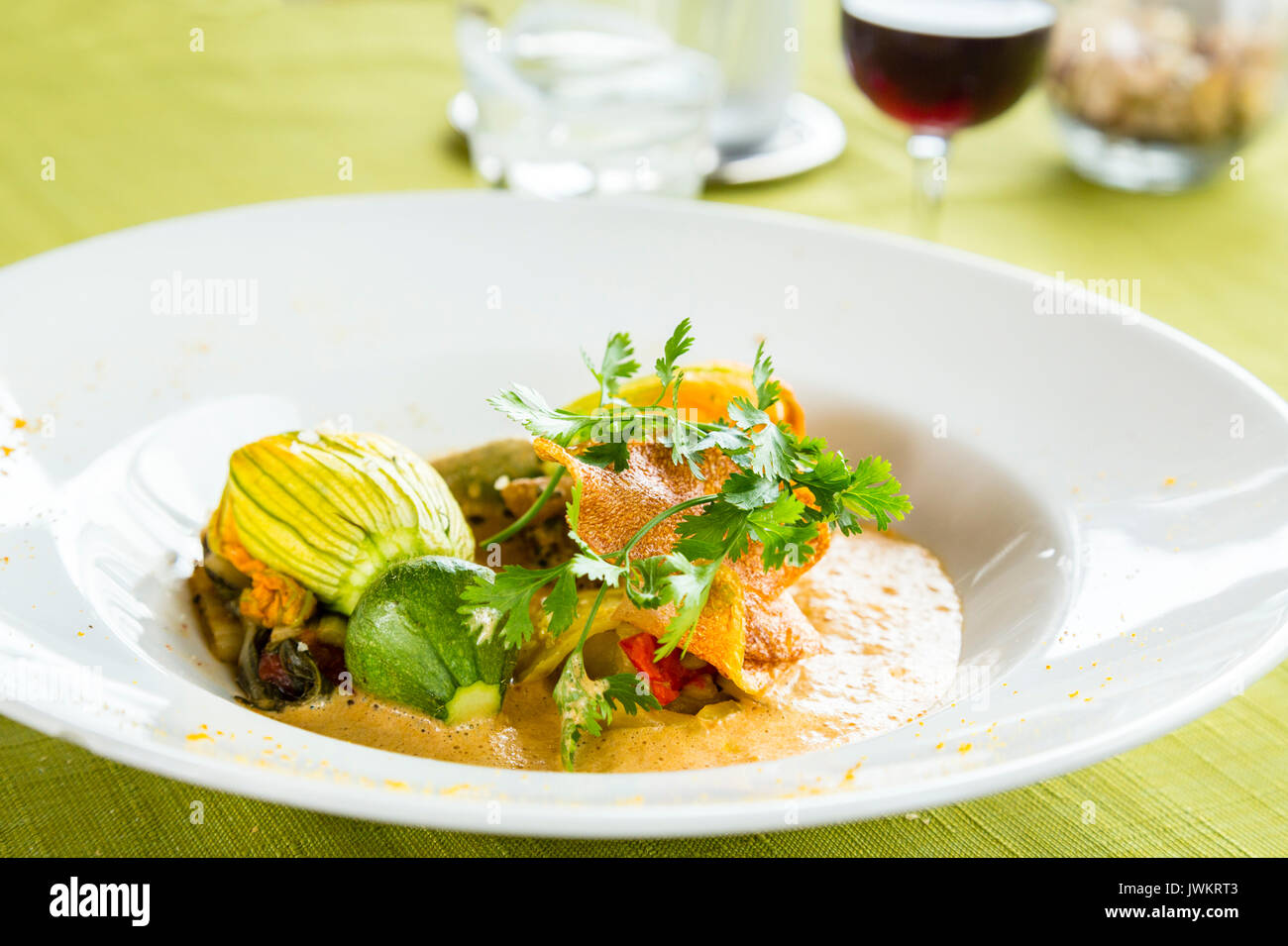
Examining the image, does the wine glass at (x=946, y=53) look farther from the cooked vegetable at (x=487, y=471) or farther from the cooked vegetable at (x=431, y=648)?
the cooked vegetable at (x=431, y=648)

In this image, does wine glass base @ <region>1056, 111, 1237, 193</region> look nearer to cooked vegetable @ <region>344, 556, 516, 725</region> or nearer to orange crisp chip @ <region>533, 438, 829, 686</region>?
orange crisp chip @ <region>533, 438, 829, 686</region>

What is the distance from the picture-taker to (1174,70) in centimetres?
214

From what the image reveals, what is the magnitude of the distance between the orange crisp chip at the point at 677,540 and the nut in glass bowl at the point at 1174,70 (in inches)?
51.3

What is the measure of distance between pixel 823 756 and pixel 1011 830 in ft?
0.92

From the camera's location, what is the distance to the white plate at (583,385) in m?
0.90

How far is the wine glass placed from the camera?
1812mm

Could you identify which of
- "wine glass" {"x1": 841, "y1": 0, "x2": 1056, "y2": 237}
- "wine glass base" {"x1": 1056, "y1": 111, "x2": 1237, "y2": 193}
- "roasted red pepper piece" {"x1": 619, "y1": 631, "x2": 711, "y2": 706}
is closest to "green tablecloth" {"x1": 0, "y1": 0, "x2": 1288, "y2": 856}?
"wine glass base" {"x1": 1056, "y1": 111, "x2": 1237, "y2": 193}

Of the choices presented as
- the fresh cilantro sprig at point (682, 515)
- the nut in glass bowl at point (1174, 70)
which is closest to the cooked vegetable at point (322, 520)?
the fresh cilantro sprig at point (682, 515)

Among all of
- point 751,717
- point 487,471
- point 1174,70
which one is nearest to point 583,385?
point 487,471

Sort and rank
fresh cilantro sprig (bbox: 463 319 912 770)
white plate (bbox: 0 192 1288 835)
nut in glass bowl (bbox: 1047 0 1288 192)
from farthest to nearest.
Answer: nut in glass bowl (bbox: 1047 0 1288 192)
fresh cilantro sprig (bbox: 463 319 912 770)
white plate (bbox: 0 192 1288 835)

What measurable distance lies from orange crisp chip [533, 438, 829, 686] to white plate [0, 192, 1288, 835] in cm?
19

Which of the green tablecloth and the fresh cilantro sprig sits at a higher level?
the fresh cilantro sprig

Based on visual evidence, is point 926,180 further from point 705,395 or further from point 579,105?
point 705,395
